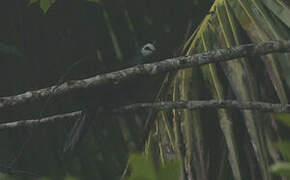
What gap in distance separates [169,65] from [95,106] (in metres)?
0.67

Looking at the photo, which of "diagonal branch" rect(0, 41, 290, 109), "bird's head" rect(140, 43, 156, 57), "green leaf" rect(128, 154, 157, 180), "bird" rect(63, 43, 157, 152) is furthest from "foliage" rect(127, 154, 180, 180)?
"bird's head" rect(140, 43, 156, 57)

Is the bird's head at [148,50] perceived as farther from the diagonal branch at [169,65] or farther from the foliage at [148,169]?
the foliage at [148,169]

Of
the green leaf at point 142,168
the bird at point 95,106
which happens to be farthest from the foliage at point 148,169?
the bird at point 95,106

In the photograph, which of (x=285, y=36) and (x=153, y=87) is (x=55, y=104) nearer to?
(x=153, y=87)

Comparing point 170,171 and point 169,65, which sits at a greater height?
point 169,65

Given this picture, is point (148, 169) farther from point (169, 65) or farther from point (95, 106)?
point (95, 106)

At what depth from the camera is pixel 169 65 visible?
1.69 metres

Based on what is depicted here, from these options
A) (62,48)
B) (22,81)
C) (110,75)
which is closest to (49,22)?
(62,48)

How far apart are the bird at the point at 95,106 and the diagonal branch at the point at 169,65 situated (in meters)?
0.42

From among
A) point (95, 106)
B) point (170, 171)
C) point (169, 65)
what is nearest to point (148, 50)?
point (95, 106)

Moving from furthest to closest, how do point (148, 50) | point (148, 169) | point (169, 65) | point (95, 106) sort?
point (148, 50), point (95, 106), point (169, 65), point (148, 169)

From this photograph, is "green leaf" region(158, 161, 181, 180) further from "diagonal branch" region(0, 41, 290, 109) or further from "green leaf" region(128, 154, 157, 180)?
"diagonal branch" region(0, 41, 290, 109)

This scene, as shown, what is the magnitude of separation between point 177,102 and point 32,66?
3.18 feet

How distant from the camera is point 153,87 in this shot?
Result: 2141mm
